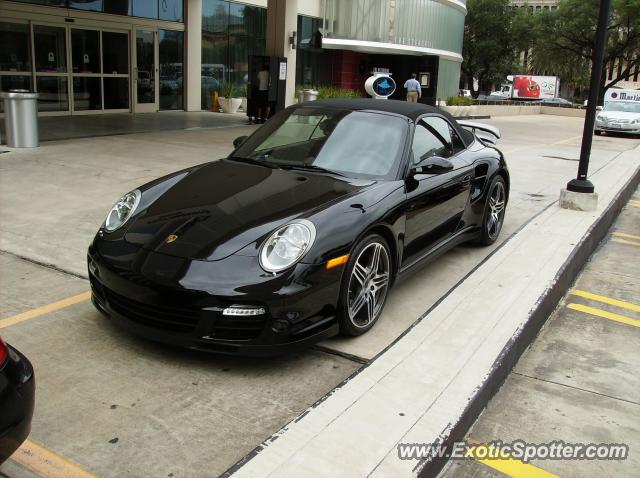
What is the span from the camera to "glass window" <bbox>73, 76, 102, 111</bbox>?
17.4 meters

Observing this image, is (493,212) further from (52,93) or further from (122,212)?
(52,93)

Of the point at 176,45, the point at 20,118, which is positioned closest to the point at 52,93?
the point at 176,45

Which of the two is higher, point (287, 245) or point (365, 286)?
point (287, 245)

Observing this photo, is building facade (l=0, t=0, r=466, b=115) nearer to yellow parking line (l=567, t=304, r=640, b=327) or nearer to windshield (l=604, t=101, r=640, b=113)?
windshield (l=604, t=101, r=640, b=113)

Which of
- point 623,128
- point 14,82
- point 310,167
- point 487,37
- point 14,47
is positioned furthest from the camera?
point 487,37

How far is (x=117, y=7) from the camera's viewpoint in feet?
59.7

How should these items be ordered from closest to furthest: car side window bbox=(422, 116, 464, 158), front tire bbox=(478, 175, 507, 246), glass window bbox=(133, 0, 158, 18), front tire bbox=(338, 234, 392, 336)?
front tire bbox=(338, 234, 392, 336) < car side window bbox=(422, 116, 464, 158) < front tire bbox=(478, 175, 507, 246) < glass window bbox=(133, 0, 158, 18)

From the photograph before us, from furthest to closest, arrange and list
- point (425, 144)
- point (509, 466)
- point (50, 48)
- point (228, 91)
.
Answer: point (228, 91), point (50, 48), point (425, 144), point (509, 466)

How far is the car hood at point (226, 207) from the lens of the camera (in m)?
3.60

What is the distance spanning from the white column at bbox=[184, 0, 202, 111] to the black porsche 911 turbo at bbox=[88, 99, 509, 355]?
16.9m

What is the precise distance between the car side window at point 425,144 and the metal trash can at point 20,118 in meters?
8.12

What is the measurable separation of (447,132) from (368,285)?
220cm

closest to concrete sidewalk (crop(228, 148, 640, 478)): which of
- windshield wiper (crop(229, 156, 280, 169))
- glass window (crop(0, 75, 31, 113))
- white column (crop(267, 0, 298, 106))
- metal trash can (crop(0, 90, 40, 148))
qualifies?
windshield wiper (crop(229, 156, 280, 169))

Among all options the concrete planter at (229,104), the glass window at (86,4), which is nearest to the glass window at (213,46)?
the concrete planter at (229,104)
